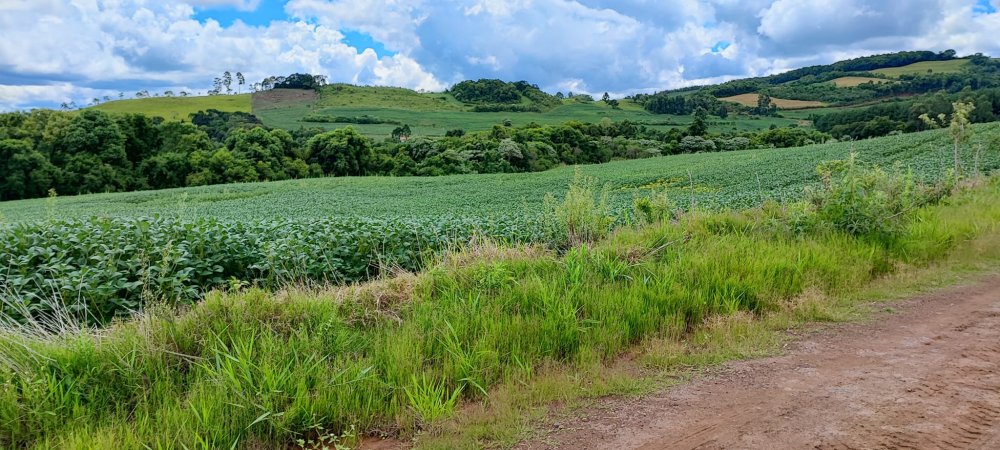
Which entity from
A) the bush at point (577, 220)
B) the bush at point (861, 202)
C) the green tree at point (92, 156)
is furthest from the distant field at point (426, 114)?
the bush at point (861, 202)

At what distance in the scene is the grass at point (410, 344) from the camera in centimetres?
356

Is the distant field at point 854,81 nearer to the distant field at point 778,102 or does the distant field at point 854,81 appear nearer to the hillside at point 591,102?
the hillside at point 591,102

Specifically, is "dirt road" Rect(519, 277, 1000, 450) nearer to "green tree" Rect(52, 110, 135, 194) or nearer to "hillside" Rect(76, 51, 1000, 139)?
"green tree" Rect(52, 110, 135, 194)

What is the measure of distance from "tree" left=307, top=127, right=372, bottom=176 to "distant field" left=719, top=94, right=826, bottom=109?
9613cm

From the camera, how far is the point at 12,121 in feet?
220

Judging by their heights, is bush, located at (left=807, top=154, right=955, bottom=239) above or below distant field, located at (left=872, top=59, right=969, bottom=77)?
below

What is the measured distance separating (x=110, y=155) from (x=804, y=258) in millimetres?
74940

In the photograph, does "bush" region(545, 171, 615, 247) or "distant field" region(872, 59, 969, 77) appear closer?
"bush" region(545, 171, 615, 247)

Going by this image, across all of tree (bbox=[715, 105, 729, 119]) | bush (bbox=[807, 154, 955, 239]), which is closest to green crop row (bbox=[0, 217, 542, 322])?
bush (bbox=[807, 154, 955, 239])

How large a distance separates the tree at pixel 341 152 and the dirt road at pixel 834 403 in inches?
2907

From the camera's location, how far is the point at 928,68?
11938 cm

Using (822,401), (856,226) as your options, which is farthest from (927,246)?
(822,401)

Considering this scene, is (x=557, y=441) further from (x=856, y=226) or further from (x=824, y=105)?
(x=824, y=105)

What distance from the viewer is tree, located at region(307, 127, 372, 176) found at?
73562 mm
